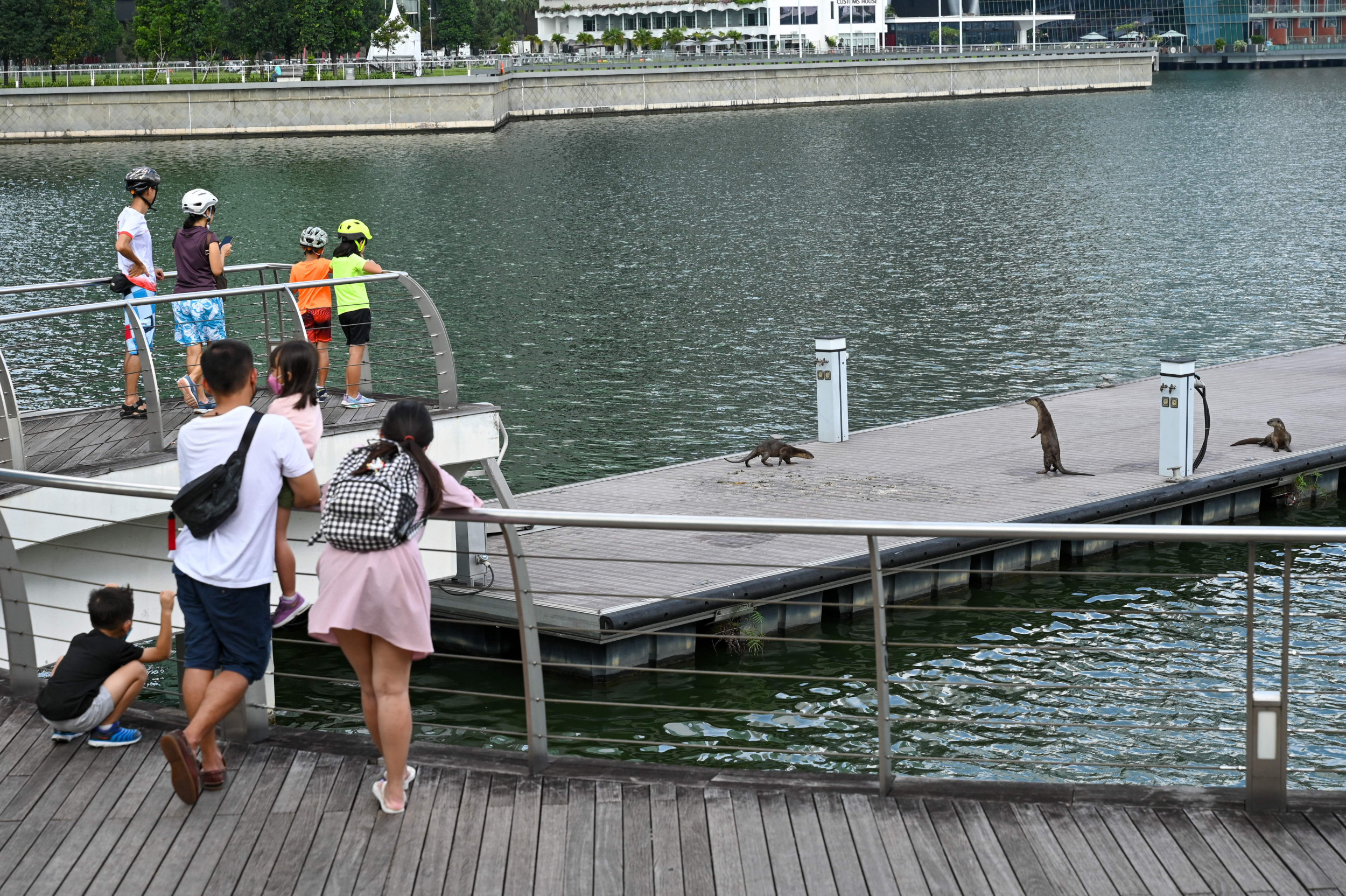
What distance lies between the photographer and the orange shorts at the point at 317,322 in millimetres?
12438

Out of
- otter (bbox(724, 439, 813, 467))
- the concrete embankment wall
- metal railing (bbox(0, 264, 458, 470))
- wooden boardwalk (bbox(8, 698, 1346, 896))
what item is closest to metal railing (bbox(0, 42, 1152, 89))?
the concrete embankment wall

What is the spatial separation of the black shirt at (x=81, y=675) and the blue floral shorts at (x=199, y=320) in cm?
559

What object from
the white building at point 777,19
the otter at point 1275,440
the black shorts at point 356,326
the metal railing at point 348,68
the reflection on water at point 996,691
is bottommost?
the reflection on water at point 996,691

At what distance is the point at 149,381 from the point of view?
35.4 ft

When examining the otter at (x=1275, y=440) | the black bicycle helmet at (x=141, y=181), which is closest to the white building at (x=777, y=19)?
the otter at (x=1275, y=440)

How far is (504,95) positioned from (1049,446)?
258 ft

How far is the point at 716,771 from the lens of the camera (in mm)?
6312

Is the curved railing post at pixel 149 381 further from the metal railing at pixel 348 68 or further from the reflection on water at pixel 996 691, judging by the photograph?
the metal railing at pixel 348 68

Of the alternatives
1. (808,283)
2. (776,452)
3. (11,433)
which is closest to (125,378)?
(11,433)

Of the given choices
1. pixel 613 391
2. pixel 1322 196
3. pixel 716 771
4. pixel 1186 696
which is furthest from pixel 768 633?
pixel 1322 196

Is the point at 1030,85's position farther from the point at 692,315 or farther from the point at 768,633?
the point at 768,633

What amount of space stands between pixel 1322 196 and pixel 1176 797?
1949 inches

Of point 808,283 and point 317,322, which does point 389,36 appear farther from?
point 317,322

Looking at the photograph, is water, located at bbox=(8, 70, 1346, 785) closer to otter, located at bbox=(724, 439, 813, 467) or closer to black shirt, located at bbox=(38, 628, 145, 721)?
otter, located at bbox=(724, 439, 813, 467)
